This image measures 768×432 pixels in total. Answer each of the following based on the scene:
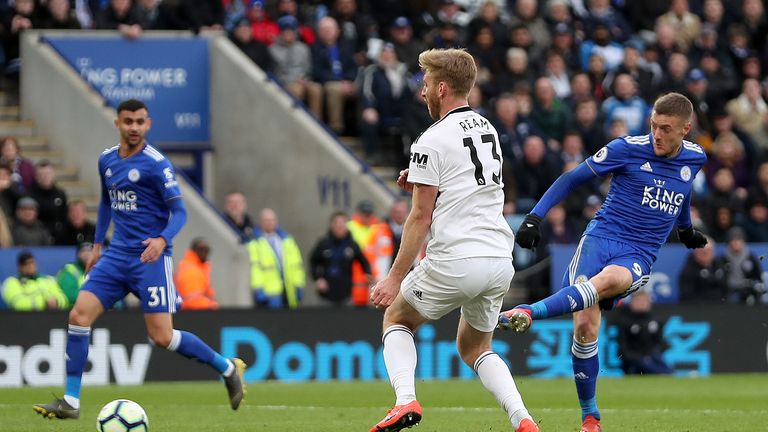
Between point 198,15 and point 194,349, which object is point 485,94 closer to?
point 198,15

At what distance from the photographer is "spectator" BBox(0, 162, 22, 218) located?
18.6 metres

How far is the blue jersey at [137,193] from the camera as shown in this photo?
11570 mm

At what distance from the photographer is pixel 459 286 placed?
8.52 meters

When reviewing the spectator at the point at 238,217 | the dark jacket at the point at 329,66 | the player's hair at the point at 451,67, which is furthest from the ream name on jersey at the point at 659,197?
the dark jacket at the point at 329,66

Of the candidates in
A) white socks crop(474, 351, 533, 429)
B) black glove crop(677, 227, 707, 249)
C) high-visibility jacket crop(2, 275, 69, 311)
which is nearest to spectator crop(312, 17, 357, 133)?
high-visibility jacket crop(2, 275, 69, 311)

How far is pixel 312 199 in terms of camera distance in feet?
72.2

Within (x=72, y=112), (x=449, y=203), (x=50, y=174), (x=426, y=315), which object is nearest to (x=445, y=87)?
(x=449, y=203)

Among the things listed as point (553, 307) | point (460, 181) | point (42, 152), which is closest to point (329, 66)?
point (42, 152)

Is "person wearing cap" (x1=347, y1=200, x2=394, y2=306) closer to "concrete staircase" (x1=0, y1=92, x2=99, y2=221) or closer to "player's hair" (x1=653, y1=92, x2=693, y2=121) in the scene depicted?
"concrete staircase" (x1=0, y1=92, x2=99, y2=221)

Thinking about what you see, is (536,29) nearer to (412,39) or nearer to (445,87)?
(412,39)

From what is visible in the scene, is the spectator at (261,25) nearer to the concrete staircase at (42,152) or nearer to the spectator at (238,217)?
the spectator at (238,217)

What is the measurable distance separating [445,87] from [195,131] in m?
14.5

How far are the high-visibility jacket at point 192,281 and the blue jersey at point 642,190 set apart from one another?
878cm

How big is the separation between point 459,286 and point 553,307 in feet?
3.95
